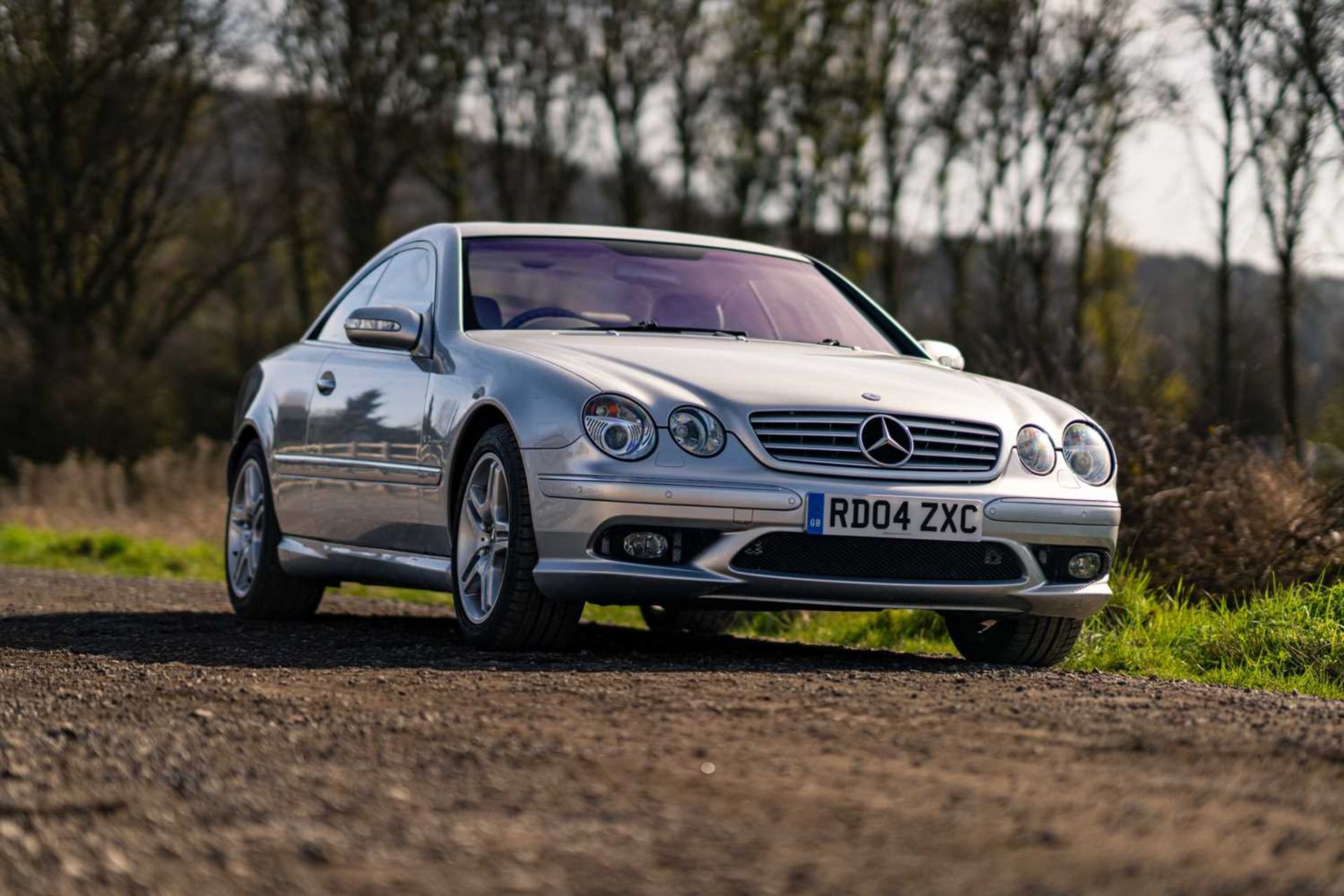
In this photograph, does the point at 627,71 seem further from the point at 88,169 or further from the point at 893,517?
the point at 893,517

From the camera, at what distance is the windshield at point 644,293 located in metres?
7.29

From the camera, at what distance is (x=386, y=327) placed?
23.7 feet

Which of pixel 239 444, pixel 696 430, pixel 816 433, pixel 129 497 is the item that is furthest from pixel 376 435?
pixel 129 497

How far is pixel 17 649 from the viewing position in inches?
268

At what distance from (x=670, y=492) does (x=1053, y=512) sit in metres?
1.38

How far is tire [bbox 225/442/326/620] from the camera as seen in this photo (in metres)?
8.60

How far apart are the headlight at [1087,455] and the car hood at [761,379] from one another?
6 centimetres

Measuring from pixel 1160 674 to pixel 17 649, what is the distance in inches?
165

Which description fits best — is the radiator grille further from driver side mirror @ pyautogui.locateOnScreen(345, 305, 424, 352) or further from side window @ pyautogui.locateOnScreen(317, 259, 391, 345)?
side window @ pyautogui.locateOnScreen(317, 259, 391, 345)

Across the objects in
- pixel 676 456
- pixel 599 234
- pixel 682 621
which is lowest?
pixel 682 621

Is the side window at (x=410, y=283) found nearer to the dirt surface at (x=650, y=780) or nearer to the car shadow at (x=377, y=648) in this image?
the car shadow at (x=377, y=648)

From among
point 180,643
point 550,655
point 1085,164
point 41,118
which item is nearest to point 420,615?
point 180,643

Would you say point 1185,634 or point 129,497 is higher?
point 1185,634

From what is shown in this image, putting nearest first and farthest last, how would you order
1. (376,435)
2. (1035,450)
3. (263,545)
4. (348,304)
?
1. (1035,450)
2. (376,435)
3. (263,545)
4. (348,304)
